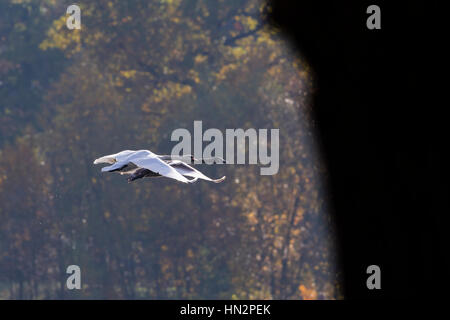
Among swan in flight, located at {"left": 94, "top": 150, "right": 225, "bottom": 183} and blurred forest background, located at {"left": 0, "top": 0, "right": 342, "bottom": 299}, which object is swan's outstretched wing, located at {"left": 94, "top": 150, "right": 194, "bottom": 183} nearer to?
Result: swan in flight, located at {"left": 94, "top": 150, "right": 225, "bottom": 183}

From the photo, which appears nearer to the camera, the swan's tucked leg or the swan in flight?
the swan in flight

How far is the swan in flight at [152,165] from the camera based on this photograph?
19.9 feet

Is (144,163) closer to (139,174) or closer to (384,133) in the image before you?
(139,174)

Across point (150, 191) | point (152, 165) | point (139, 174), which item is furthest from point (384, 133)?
point (150, 191)

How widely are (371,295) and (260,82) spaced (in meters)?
21.2

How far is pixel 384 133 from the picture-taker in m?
7.55

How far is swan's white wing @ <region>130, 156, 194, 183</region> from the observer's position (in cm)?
596

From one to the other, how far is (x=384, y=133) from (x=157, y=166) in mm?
2293

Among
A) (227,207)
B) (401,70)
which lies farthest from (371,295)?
(227,207)

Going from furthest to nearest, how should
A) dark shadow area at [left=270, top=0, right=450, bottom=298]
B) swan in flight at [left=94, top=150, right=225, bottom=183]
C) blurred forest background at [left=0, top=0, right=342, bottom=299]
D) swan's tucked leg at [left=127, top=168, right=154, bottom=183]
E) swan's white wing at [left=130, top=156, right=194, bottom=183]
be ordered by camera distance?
blurred forest background at [left=0, top=0, right=342, bottom=299] → dark shadow area at [left=270, top=0, right=450, bottom=298] → swan's tucked leg at [left=127, top=168, right=154, bottom=183] → swan in flight at [left=94, top=150, right=225, bottom=183] → swan's white wing at [left=130, top=156, right=194, bottom=183]

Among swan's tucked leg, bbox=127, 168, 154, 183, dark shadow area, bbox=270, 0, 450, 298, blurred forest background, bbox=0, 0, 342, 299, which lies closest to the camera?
swan's tucked leg, bbox=127, 168, 154, 183

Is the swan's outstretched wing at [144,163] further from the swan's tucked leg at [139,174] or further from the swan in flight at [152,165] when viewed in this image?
the swan's tucked leg at [139,174]

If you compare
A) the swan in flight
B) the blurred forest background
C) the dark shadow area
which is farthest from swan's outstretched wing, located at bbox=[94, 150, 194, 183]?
the blurred forest background

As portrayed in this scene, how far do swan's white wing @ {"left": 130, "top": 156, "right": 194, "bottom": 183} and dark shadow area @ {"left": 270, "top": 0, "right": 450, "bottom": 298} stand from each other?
80.5 inches
